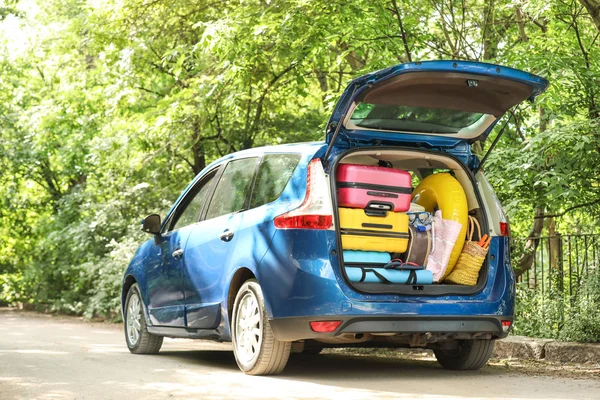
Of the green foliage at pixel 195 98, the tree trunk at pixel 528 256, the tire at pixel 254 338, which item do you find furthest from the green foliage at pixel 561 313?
the tire at pixel 254 338

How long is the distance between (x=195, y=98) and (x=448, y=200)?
26.8ft

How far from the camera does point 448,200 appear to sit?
737 centimetres

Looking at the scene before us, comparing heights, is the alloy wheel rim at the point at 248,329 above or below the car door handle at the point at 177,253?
below

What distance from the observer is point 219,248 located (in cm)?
746

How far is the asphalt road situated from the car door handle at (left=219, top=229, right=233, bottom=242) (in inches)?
43.2

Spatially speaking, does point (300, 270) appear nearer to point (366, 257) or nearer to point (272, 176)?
point (366, 257)

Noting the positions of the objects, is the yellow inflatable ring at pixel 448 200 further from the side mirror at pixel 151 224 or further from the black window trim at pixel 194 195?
the side mirror at pixel 151 224

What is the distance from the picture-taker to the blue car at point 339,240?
21.1 feet

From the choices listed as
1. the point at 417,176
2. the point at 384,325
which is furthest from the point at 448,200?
the point at 384,325

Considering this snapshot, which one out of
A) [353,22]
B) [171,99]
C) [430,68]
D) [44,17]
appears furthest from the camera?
[44,17]

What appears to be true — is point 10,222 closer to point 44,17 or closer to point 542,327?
point 44,17

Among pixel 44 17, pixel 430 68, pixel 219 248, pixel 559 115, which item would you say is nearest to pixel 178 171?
pixel 44 17

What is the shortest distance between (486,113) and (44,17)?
16.9 meters

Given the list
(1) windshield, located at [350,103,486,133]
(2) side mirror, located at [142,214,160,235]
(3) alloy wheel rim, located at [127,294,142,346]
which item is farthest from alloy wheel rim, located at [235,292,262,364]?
(3) alloy wheel rim, located at [127,294,142,346]
